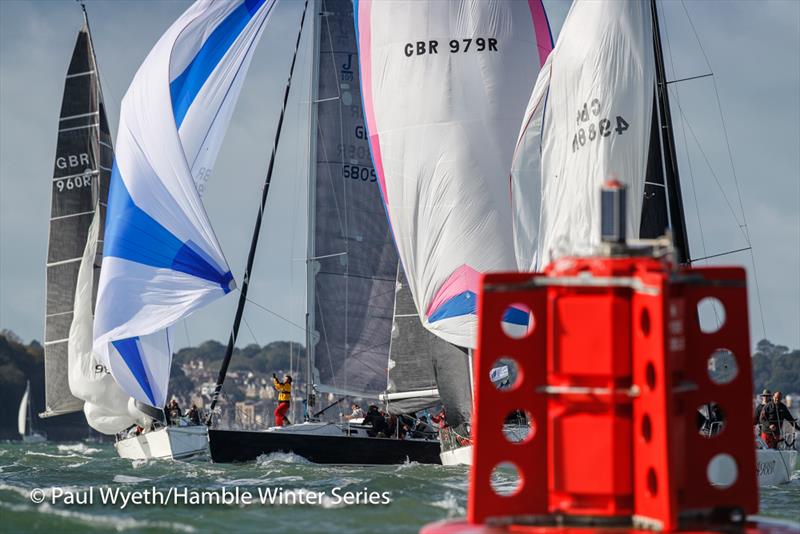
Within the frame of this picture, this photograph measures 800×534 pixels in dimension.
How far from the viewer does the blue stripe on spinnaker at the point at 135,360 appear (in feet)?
83.8

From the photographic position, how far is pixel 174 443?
2519cm

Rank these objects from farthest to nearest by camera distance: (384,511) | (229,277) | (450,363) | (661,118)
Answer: (450,363)
(229,277)
(661,118)
(384,511)

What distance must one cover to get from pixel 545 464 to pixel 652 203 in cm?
1195

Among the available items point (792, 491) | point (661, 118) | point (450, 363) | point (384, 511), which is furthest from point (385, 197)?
point (384, 511)

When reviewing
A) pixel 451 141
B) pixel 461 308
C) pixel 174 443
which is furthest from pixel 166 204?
pixel 174 443

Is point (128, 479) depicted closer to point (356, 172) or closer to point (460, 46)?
point (460, 46)

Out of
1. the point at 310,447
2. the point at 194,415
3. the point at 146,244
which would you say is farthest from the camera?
the point at 194,415

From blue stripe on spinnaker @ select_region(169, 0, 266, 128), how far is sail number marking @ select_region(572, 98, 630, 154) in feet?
30.3

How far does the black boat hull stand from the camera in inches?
893

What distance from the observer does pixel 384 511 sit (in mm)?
11141

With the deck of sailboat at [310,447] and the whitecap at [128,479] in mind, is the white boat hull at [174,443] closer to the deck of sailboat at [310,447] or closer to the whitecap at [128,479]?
the deck of sailboat at [310,447]

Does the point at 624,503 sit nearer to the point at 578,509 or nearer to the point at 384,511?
the point at 578,509

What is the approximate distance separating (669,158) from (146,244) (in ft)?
28.0

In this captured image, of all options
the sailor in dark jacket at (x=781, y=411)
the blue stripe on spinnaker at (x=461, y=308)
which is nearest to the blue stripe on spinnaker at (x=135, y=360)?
the blue stripe on spinnaker at (x=461, y=308)
